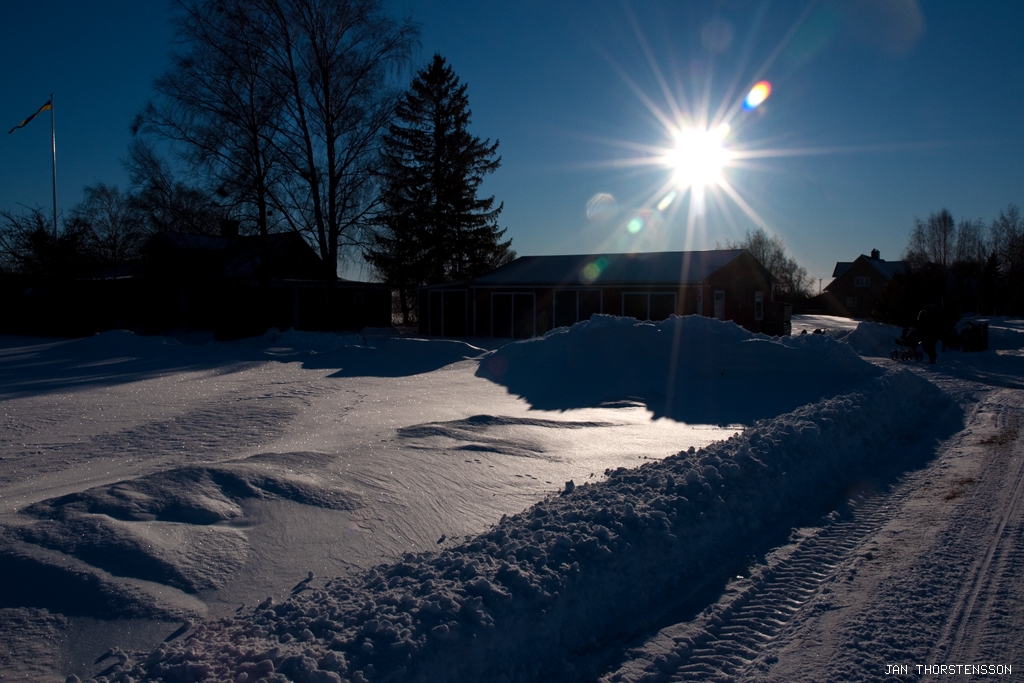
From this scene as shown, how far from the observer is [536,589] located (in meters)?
3.81

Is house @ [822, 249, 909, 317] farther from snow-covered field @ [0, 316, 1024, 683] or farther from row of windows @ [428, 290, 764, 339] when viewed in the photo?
snow-covered field @ [0, 316, 1024, 683]

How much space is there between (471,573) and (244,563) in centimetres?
149

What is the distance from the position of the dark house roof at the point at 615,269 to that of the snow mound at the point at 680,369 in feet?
40.0

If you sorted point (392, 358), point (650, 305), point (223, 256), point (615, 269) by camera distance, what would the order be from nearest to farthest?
point (392, 358)
point (650, 305)
point (615, 269)
point (223, 256)

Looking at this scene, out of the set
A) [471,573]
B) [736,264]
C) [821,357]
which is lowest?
[471,573]

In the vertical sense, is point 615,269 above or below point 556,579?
above

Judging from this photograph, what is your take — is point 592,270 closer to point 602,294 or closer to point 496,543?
point 602,294

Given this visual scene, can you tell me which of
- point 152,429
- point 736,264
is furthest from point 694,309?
point 152,429

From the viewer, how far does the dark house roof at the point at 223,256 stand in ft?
106

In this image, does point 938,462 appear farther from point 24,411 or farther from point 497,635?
point 24,411

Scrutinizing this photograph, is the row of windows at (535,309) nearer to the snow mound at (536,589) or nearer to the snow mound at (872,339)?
the snow mound at (872,339)

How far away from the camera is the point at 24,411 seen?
9180mm

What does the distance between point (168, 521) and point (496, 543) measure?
2276 mm

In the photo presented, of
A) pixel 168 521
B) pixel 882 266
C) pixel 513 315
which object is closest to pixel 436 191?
pixel 513 315
